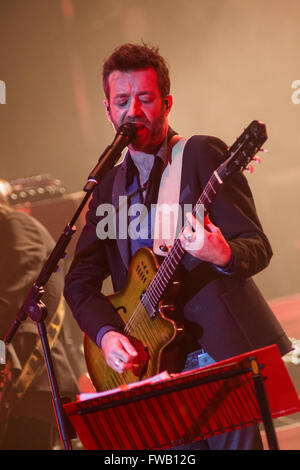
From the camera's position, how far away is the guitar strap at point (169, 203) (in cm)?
219

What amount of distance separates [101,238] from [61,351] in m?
1.84

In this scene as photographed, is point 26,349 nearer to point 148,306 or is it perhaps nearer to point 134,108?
point 148,306

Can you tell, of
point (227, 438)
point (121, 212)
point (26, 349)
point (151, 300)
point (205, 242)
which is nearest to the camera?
point (205, 242)

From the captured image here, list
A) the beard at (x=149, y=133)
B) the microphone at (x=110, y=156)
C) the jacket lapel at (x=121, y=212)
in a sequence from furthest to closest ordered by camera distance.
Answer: the jacket lapel at (x=121, y=212) < the beard at (x=149, y=133) < the microphone at (x=110, y=156)

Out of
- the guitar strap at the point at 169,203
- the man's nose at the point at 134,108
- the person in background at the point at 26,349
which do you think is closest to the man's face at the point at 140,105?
the man's nose at the point at 134,108

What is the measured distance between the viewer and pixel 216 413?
5.59ft

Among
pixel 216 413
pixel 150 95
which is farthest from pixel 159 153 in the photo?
pixel 216 413

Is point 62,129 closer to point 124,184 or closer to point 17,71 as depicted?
point 17,71

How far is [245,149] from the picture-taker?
1.82 metres

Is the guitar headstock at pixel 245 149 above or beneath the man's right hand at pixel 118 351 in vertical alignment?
above

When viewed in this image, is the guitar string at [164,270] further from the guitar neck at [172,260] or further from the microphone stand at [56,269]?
the microphone stand at [56,269]

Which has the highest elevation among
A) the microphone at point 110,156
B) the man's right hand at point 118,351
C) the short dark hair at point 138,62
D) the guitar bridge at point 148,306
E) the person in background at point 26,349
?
the short dark hair at point 138,62

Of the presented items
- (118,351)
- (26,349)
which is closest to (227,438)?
(118,351)

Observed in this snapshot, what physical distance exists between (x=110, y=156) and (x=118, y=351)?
767mm
